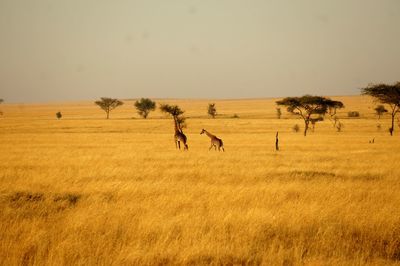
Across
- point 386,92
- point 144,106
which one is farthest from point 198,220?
point 144,106

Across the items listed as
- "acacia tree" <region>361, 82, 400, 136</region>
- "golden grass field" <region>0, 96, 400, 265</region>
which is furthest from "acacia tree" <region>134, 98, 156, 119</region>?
"golden grass field" <region>0, 96, 400, 265</region>

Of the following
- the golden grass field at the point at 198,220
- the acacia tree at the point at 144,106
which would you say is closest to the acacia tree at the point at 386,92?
the golden grass field at the point at 198,220

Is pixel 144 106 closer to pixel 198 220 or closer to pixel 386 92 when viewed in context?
pixel 386 92

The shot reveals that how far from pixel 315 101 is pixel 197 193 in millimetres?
44232

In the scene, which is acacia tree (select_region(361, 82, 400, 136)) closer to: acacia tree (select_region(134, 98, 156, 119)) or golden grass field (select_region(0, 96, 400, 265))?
golden grass field (select_region(0, 96, 400, 265))

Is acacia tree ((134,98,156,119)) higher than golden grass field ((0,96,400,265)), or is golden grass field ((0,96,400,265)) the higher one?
acacia tree ((134,98,156,119))

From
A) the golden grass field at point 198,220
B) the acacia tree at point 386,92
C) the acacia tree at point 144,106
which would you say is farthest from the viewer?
the acacia tree at point 144,106

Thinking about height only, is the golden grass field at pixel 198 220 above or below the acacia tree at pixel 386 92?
below

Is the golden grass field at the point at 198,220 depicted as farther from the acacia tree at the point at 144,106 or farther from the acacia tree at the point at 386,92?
the acacia tree at the point at 144,106

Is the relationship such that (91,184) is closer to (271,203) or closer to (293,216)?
(271,203)

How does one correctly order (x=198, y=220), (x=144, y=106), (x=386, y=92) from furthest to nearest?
(x=144, y=106) < (x=386, y=92) < (x=198, y=220)

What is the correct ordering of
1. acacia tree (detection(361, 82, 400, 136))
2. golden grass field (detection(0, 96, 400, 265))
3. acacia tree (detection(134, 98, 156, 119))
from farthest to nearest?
acacia tree (detection(134, 98, 156, 119)) < acacia tree (detection(361, 82, 400, 136)) < golden grass field (detection(0, 96, 400, 265))

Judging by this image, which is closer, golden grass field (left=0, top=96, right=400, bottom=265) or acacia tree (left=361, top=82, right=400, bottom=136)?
golden grass field (left=0, top=96, right=400, bottom=265)

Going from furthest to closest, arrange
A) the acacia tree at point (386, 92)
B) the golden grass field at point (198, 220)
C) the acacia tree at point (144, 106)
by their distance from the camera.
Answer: the acacia tree at point (144, 106), the acacia tree at point (386, 92), the golden grass field at point (198, 220)
